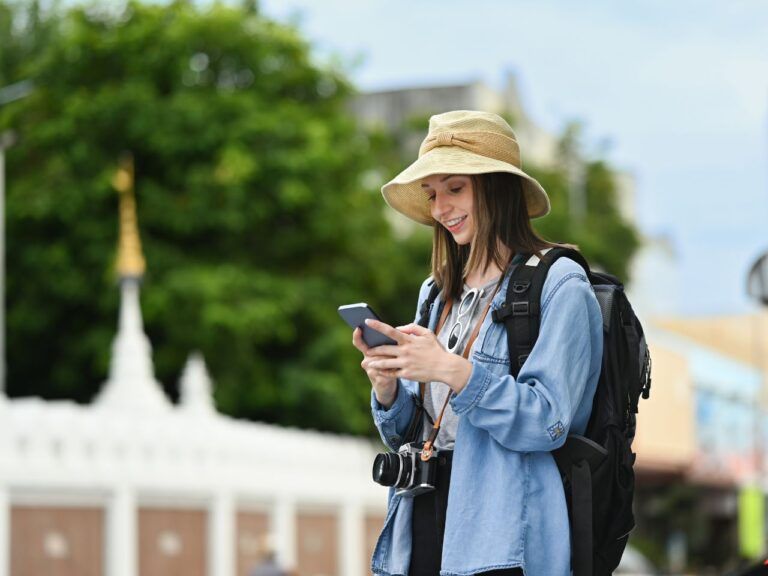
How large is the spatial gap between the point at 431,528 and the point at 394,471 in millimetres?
155

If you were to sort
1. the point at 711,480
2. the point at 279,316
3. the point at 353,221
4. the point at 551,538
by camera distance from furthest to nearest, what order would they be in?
1. the point at 711,480
2. the point at 353,221
3. the point at 279,316
4. the point at 551,538

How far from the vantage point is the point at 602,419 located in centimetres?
394

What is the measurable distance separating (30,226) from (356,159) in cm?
723

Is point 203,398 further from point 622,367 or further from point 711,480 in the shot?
point 711,480

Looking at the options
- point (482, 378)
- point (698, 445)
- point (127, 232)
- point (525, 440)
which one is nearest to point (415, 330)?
point (482, 378)

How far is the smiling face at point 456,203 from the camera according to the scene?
13.9 ft

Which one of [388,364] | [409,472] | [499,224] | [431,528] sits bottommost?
[431,528]

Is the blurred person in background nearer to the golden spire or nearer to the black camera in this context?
the golden spire

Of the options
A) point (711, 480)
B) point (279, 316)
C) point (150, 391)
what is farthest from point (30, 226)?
point (711, 480)

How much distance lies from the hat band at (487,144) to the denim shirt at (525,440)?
379mm

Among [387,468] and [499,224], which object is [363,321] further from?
[499,224]

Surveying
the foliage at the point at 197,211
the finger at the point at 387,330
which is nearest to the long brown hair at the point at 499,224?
the finger at the point at 387,330

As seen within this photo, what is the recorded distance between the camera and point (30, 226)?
37.6 metres

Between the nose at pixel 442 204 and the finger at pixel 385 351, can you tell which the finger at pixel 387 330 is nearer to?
the finger at pixel 385 351
